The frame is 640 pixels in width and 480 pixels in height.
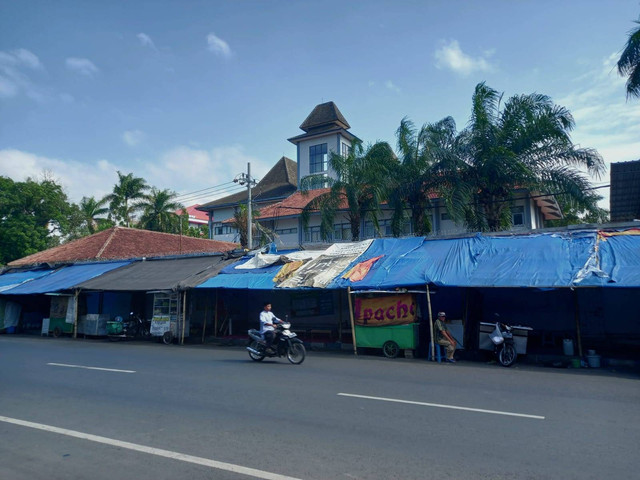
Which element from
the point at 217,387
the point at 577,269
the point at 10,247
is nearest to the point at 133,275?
the point at 217,387

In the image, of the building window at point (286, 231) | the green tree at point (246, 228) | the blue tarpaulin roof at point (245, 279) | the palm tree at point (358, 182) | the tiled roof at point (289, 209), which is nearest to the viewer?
the blue tarpaulin roof at point (245, 279)

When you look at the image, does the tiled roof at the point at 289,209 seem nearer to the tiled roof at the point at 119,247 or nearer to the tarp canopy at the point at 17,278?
the tiled roof at the point at 119,247

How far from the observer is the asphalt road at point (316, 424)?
493cm

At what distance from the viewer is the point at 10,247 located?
132ft

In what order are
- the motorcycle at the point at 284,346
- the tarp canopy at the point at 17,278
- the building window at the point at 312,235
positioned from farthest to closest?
the building window at the point at 312,235 → the tarp canopy at the point at 17,278 → the motorcycle at the point at 284,346

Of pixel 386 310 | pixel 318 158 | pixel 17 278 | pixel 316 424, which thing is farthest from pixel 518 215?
pixel 17 278

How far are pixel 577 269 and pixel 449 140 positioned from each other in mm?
8638

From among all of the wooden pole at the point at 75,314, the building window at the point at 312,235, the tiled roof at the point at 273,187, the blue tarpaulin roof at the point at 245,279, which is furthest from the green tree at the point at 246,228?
the wooden pole at the point at 75,314

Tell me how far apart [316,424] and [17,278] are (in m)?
26.2

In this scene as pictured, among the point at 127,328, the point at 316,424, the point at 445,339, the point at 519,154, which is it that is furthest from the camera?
the point at 127,328

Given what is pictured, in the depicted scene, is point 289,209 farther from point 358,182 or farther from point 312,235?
point 358,182

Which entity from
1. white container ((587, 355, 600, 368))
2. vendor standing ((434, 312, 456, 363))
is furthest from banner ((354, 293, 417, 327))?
white container ((587, 355, 600, 368))

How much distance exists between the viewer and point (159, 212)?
45.6 meters

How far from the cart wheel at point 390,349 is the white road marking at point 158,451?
31.8ft
